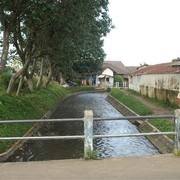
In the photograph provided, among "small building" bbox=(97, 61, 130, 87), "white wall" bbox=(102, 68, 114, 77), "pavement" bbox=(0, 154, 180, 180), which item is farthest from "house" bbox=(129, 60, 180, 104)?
"white wall" bbox=(102, 68, 114, 77)

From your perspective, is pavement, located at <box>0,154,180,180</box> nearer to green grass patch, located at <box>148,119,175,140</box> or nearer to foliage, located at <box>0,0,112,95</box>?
foliage, located at <box>0,0,112,95</box>

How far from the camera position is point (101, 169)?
736 centimetres

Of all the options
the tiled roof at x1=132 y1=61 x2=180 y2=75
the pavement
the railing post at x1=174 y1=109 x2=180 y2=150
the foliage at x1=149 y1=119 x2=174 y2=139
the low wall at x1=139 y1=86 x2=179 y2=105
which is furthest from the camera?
the tiled roof at x1=132 y1=61 x2=180 y2=75

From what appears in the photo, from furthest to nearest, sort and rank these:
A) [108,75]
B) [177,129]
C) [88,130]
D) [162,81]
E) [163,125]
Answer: [108,75] → [162,81] → [163,125] → [177,129] → [88,130]

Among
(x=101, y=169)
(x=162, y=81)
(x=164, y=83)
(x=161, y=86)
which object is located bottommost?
(x=101, y=169)

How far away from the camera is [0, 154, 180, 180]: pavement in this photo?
273 inches

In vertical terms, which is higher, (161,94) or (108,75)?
(108,75)

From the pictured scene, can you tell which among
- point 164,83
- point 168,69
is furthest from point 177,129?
point 168,69

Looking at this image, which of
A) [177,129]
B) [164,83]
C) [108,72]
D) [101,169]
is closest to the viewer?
[101,169]

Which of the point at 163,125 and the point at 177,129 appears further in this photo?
the point at 163,125

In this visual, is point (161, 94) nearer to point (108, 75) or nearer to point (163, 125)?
point (163, 125)

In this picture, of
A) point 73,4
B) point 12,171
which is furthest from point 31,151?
point 12,171

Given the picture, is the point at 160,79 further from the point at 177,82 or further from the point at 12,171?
the point at 12,171

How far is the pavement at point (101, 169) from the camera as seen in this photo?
692 centimetres
